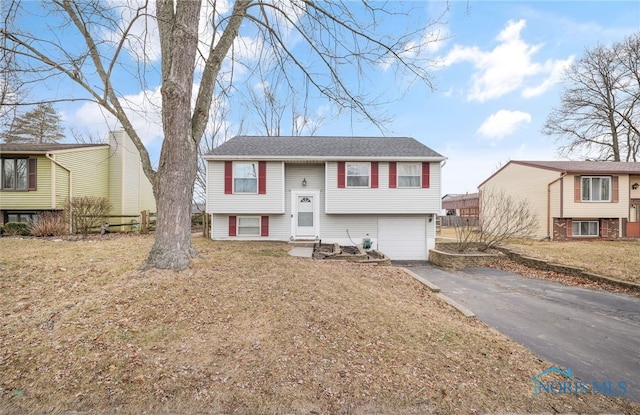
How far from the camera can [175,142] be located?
518 cm

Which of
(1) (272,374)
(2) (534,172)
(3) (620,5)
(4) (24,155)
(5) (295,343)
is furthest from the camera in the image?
(2) (534,172)

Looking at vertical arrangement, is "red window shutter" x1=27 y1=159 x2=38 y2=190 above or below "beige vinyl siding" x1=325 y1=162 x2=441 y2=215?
above

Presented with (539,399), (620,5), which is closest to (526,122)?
(620,5)

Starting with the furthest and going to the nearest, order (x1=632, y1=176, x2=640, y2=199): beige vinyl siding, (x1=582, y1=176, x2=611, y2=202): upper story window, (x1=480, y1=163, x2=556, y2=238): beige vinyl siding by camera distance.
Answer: (x1=480, y1=163, x2=556, y2=238): beige vinyl siding → (x1=632, y1=176, x2=640, y2=199): beige vinyl siding → (x1=582, y1=176, x2=611, y2=202): upper story window

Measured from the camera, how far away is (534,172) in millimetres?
17609

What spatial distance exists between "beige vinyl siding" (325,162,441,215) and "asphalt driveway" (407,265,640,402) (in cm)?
423

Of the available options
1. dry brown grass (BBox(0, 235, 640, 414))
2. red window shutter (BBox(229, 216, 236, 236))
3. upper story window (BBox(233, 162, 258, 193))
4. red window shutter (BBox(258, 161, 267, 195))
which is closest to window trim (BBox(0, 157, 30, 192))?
red window shutter (BBox(229, 216, 236, 236))

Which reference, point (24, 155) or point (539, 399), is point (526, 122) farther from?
point (24, 155)

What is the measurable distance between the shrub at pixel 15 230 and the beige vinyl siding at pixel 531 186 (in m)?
23.4

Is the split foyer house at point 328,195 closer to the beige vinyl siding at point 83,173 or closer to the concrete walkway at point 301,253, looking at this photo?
the concrete walkway at point 301,253

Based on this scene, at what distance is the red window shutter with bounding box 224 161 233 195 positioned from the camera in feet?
39.6

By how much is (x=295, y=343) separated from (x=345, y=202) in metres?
9.42

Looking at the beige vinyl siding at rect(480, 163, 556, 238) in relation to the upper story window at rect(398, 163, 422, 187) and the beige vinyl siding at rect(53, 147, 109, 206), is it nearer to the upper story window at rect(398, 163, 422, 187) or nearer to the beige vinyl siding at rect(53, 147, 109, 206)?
the upper story window at rect(398, 163, 422, 187)

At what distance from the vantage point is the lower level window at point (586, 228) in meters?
16.3
